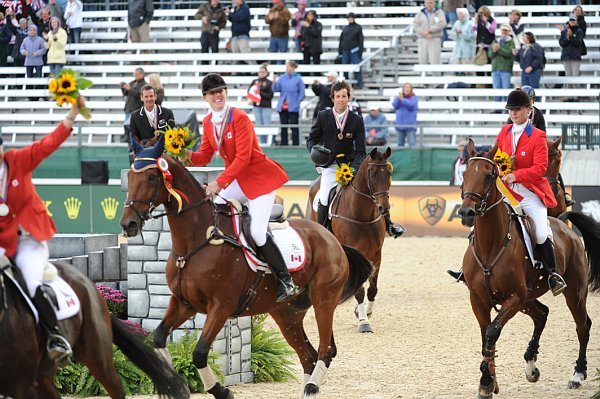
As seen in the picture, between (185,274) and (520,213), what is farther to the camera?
(520,213)

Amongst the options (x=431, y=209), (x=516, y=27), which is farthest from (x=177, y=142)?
(x=516, y=27)

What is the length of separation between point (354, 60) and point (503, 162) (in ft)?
64.4

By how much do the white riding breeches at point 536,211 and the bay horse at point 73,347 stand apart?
3999 mm

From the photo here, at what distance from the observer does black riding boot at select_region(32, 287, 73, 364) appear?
7297mm

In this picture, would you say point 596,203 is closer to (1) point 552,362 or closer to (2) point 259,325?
(1) point 552,362

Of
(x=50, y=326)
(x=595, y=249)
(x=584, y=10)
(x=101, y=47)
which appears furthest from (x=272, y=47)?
(x=50, y=326)

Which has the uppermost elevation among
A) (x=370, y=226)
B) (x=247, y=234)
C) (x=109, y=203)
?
(x=247, y=234)

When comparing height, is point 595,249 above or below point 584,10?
below

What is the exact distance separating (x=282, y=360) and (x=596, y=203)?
1163 cm

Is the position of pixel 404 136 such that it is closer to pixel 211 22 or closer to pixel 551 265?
pixel 211 22

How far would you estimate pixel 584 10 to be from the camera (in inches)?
1196

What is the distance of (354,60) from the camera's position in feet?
97.5

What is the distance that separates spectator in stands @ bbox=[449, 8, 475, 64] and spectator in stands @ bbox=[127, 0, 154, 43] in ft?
28.3

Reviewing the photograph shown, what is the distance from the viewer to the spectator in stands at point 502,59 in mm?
27109
